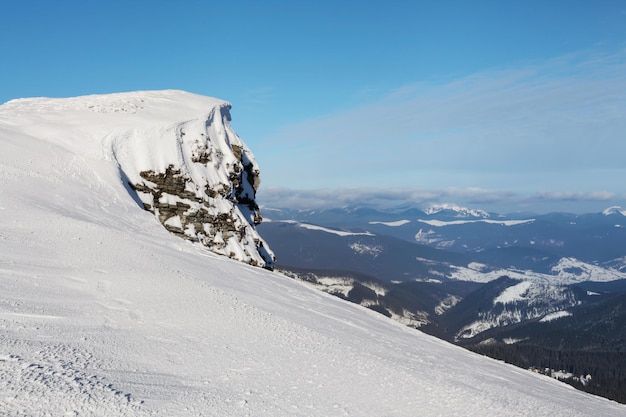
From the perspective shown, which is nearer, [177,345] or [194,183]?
[177,345]

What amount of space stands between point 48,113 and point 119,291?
4841 cm

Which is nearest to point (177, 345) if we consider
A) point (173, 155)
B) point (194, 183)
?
point (194, 183)

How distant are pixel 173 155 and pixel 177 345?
38.9 m

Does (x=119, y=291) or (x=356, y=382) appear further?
(x=119, y=291)

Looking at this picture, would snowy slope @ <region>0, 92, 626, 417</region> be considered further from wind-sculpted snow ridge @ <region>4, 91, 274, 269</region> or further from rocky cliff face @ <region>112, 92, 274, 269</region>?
wind-sculpted snow ridge @ <region>4, 91, 274, 269</region>

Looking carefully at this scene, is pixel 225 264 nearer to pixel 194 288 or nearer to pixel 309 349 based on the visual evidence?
pixel 194 288

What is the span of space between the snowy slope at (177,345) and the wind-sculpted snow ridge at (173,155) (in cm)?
1475

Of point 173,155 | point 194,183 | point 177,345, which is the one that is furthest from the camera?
point 173,155

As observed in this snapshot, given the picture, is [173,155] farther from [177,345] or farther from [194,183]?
[177,345]

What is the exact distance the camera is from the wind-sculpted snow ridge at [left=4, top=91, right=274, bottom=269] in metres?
46.3

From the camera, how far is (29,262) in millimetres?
19500

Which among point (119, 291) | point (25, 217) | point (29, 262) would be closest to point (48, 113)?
point (25, 217)

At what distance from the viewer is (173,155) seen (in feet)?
164

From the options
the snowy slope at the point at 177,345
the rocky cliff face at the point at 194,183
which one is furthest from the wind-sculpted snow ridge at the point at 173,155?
the snowy slope at the point at 177,345
